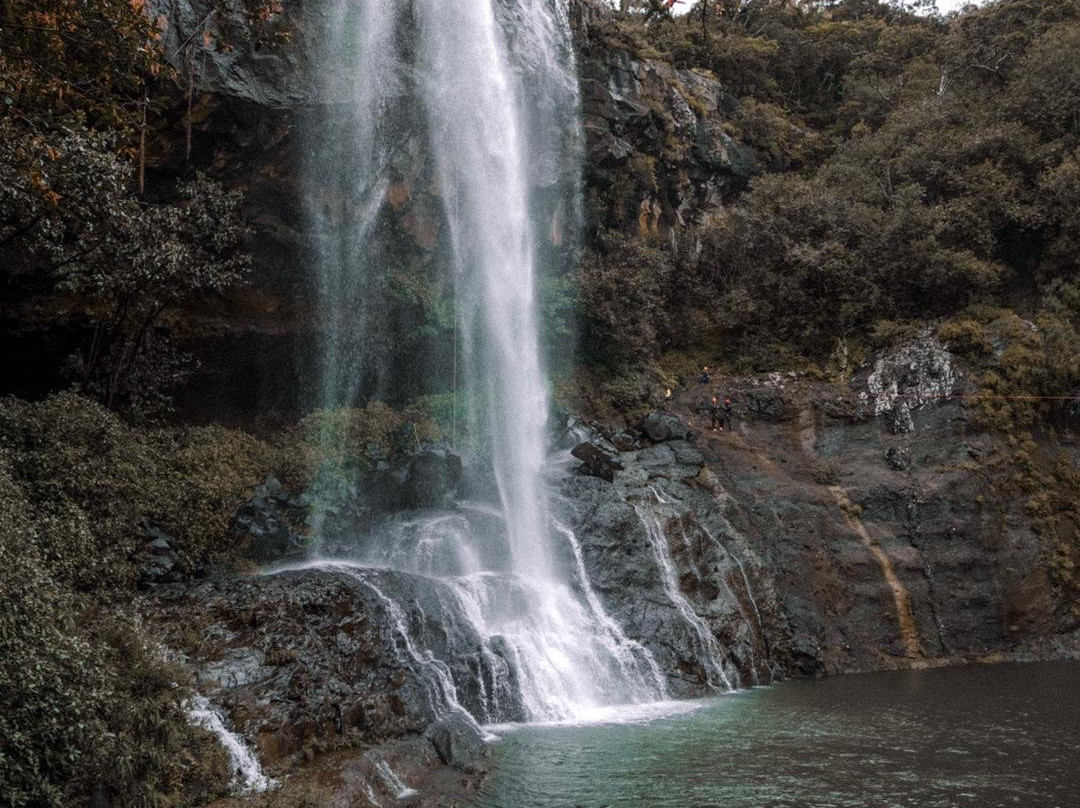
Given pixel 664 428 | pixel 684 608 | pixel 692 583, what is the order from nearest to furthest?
pixel 684 608
pixel 692 583
pixel 664 428

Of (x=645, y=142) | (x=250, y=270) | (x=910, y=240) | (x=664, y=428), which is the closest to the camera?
(x=250, y=270)

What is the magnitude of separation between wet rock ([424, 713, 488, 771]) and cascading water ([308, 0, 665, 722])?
381 centimetres

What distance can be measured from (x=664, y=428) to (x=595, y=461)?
116 inches

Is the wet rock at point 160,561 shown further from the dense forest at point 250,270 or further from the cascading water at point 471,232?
the cascading water at point 471,232

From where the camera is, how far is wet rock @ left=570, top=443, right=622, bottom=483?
62.2 feet

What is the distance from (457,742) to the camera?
32.9ft

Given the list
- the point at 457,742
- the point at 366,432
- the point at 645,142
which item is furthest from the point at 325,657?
the point at 645,142

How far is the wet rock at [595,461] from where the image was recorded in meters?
19.0

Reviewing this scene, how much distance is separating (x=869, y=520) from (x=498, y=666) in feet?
34.0

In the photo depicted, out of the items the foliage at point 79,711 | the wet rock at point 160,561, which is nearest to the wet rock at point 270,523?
the wet rock at point 160,561

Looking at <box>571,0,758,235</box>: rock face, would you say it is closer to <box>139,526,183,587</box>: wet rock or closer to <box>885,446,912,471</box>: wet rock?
<box>885,446,912,471</box>: wet rock

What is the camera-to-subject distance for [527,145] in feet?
78.9

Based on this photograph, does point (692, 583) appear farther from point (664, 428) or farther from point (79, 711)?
point (79, 711)

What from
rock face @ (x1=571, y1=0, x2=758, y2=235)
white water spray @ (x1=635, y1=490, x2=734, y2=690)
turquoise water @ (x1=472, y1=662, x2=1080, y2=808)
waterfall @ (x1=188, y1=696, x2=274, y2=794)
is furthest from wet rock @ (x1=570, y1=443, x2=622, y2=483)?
waterfall @ (x1=188, y1=696, x2=274, y2=794)
